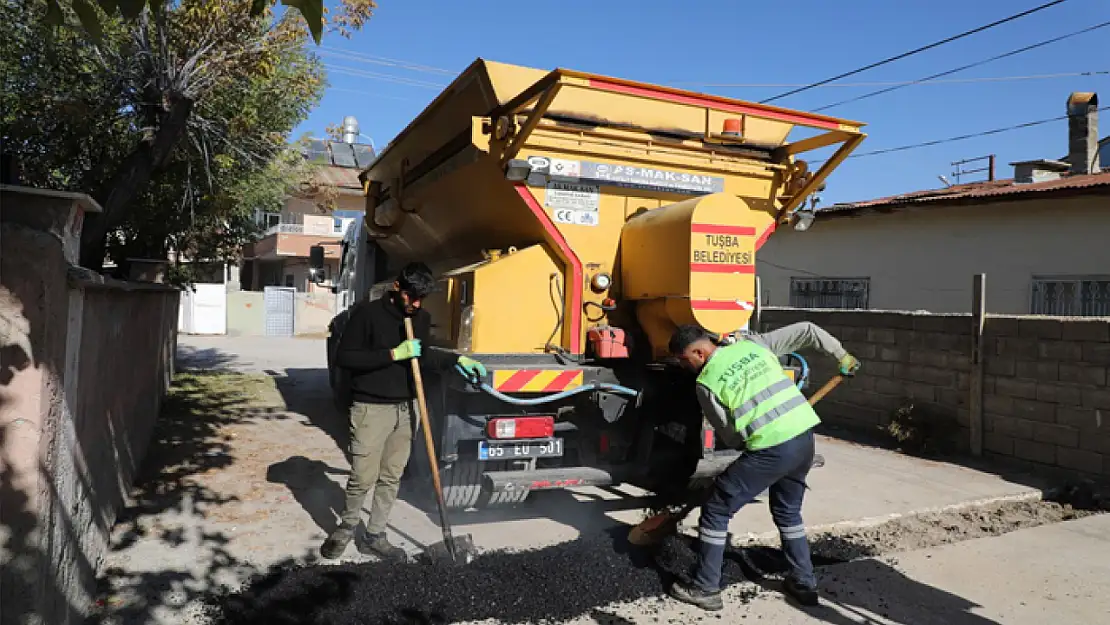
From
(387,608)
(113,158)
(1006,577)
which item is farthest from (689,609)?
(113,158)

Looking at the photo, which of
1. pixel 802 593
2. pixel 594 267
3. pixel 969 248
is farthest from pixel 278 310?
pixel 802 593

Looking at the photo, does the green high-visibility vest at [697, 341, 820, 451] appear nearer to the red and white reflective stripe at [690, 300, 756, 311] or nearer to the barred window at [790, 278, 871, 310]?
the red and white reflective stripe at [690, 300, 756, 311]

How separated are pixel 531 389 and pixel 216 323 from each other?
2417cm

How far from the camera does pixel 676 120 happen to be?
16.4 ft

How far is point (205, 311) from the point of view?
25.4 m

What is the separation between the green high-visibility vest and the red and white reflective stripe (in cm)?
55

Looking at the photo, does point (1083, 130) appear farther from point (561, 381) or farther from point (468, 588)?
point (468, 588)

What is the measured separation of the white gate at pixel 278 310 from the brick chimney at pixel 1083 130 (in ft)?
76.5

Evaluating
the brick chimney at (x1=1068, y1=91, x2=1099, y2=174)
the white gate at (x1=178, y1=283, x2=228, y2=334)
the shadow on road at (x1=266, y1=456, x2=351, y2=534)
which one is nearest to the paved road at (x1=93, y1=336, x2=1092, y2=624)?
the shadow on road at (x1=266, y1=456, x2=351, y2=534)

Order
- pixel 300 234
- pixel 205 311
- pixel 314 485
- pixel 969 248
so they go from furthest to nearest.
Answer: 1. pixel 300 234
2. pixel 205 311
3. pixel 969 248
4. pixel 314 485

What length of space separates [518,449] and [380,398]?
900 millimetres

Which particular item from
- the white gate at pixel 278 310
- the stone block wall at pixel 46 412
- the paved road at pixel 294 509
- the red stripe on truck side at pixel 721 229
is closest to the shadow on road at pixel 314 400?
the paved road at pixel 294 509

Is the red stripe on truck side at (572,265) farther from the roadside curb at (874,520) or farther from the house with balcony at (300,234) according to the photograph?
the house with balcony at (300,234)

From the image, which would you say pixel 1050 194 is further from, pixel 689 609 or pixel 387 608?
pixel 387 608
